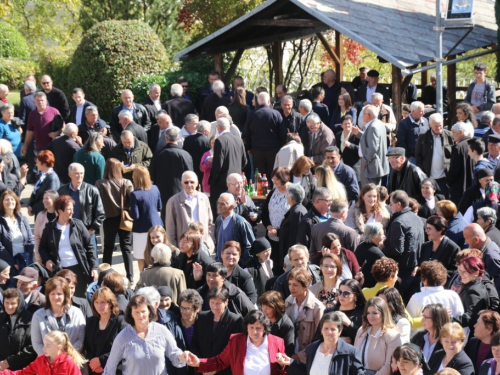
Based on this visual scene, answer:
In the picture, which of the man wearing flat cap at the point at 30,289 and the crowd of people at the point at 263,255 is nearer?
the crowd of people at the point at 263,255

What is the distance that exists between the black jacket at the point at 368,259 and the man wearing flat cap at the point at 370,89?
25.0ft

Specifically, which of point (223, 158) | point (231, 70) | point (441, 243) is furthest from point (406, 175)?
point (231, 70)

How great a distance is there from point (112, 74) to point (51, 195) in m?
8.59

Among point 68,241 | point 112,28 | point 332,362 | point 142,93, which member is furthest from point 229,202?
point 112,28

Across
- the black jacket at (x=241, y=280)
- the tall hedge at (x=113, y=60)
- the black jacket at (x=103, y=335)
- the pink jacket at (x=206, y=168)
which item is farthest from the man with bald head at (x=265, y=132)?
the black jacket at (x=103, y=335)

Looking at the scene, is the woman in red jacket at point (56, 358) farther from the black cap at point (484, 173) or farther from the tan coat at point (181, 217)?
the black cap at point (484, 173)

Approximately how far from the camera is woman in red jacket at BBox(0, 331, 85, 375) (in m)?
9.00

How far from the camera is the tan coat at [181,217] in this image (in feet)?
40.0

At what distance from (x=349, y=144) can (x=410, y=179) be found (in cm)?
238

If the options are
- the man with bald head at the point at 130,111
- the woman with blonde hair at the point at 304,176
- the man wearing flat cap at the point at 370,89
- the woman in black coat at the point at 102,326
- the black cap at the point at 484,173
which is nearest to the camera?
the woman in black coat at the point at 102,326

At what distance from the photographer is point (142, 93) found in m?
19.5

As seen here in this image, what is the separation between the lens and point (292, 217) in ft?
37.7

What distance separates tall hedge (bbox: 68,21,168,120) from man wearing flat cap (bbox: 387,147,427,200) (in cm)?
850

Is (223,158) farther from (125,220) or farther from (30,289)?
(30,289)
